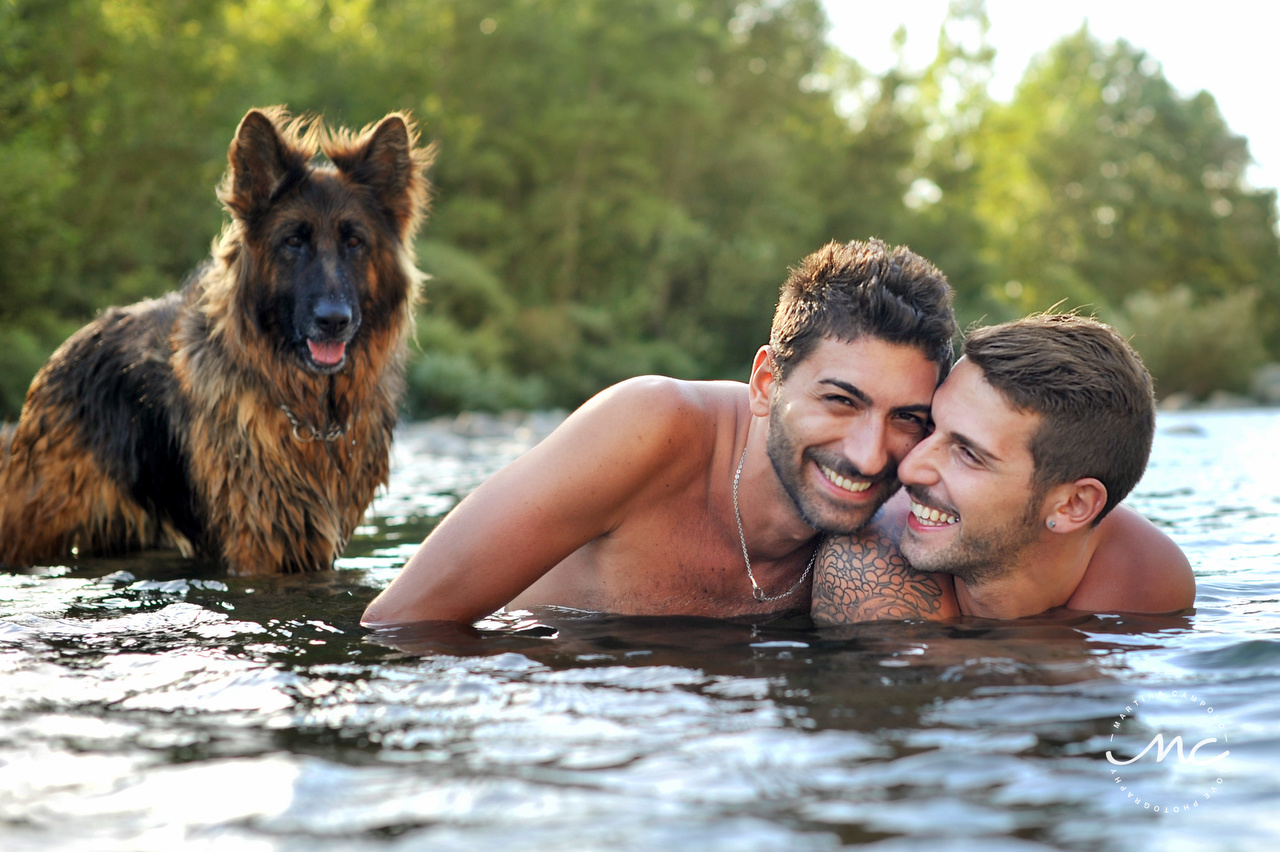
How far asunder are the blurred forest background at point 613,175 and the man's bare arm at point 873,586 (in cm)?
1153

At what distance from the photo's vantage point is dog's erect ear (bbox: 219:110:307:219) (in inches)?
211

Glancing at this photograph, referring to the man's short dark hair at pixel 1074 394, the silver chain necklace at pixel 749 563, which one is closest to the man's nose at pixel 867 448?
the man's short dark hair at pixel 1074 394

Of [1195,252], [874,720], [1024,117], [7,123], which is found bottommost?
[874,720]

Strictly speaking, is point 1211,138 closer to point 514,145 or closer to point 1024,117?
point 1024,117

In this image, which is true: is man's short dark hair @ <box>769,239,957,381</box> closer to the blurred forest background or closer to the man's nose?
the man's nose

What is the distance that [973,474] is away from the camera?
14.4 feet

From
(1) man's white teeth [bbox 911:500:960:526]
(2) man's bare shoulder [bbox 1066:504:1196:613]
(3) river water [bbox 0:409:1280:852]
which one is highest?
(1) man's white teeth [bbox 911:500:960:526]

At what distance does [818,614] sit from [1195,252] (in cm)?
4803

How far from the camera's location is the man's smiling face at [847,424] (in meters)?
4.27

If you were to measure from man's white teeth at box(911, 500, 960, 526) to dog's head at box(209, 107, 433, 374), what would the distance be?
2.74 m

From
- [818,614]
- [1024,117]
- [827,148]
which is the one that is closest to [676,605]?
[818,614]

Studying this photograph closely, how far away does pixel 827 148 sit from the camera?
43500 mm

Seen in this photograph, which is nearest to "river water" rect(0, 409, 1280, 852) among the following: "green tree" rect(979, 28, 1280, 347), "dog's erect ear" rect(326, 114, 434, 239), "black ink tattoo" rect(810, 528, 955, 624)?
"black ink tattoo" rect(810, 528, 955, 624)

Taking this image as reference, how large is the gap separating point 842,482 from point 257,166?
3.12 metres
